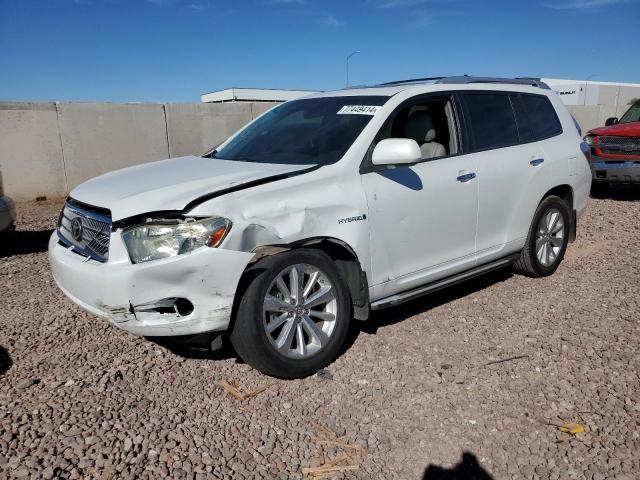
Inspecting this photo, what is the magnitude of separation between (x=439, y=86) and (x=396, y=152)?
112 cm

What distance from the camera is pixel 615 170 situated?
32.7 feet

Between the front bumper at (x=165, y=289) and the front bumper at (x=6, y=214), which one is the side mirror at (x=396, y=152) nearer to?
the front bumper at (x=165, y=289)

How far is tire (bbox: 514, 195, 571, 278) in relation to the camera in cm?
514

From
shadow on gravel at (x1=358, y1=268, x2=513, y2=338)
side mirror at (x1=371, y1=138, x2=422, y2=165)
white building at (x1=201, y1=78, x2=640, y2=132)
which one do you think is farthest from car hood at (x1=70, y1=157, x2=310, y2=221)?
white building at (x1=201, y1=78, x2=640, y2=132)

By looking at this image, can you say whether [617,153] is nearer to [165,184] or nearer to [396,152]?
[396,152]

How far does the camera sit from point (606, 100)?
29.4 meters

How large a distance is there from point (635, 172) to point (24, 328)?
9.77 metres

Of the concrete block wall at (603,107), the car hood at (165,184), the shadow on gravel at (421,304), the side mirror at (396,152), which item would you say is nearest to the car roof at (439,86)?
the side mirror at (396,152)

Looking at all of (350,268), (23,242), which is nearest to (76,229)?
(350,268)

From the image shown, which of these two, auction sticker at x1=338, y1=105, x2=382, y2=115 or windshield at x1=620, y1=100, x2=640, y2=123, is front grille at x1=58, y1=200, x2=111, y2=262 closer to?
auction sticker at x1=338, y1=105, x2=382, y2=115

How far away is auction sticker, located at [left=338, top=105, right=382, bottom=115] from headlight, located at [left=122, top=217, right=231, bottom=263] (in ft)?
4.96

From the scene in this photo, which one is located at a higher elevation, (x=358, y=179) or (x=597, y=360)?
(x=358, y=179)

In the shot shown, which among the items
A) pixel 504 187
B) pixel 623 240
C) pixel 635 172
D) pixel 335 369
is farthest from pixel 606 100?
pixel 335 369

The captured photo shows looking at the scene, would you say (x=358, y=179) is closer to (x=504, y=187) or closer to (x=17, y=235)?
(x=504, y=187)
